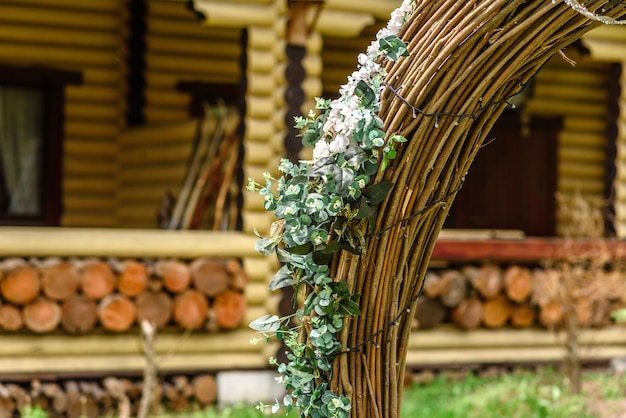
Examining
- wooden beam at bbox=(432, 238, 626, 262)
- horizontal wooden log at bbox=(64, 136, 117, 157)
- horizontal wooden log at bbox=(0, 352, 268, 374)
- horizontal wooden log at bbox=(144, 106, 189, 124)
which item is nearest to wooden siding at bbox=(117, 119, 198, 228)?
horizontal wooden log at bbox=(64, 136, 117, 157)

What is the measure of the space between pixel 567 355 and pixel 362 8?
3.32 m

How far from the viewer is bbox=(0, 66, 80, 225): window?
10492 mm

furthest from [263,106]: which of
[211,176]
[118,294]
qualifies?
[118,294]

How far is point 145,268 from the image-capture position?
787 centimetres

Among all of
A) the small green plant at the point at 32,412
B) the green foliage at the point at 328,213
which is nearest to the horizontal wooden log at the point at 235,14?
the small green plant at the point at 32,412

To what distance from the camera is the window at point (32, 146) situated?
1049 centimetres

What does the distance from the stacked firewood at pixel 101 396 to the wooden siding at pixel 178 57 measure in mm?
3451

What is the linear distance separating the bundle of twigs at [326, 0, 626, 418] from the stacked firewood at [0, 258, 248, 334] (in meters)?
5.54

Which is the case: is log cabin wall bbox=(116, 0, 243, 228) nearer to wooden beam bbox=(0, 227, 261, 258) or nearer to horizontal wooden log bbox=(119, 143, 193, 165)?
horizontal wooden log bbox=(119, 143, 193, 165)

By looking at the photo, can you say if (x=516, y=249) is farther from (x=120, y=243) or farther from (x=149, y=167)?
(x=149, y=167)

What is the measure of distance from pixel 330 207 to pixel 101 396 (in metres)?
6.01

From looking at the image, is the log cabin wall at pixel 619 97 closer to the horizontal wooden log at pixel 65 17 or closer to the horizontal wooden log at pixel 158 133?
the horizontal wooden log at pixel 158 133

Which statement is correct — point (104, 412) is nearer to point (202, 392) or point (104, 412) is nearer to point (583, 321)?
point (202, 392)

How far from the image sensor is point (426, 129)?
2248 mm
